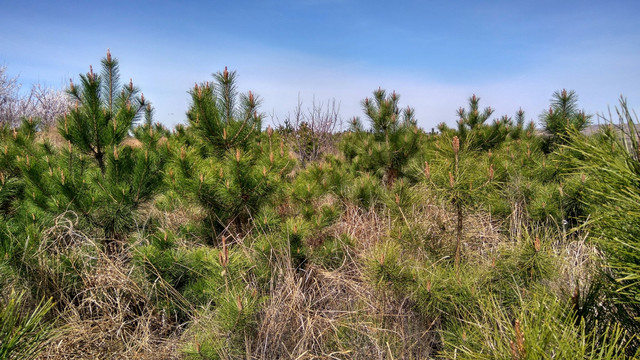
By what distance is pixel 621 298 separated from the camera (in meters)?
1.22

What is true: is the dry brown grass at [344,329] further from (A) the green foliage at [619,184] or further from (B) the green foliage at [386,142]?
(B) the green foliage at [386,142]

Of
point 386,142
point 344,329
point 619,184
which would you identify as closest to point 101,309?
point 344,329

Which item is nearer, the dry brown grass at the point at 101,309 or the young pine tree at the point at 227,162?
the dry brown grass at the point at 101,309

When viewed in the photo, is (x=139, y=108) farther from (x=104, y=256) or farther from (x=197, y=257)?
(x=197, y=257)

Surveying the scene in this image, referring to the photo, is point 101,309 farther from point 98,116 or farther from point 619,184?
point 619,184

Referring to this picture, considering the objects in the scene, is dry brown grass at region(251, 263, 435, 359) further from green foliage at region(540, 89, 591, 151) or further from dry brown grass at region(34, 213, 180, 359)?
green foliage at region(540, 89, 591, 151)

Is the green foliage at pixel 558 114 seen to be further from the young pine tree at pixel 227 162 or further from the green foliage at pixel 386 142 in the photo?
the young pine tree at pixel 227 162

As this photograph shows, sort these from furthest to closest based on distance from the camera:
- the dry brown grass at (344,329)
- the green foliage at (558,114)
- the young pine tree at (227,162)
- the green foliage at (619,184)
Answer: the green foliage at (558,114), the young pine tree at (227,162), the dry brown grass at (344,329), the green foliage at (619,184)

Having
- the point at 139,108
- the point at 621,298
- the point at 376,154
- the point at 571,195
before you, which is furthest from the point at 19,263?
the point at 571,195

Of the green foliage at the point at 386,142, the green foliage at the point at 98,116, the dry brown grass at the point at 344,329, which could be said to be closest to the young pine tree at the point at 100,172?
the green foliage at the point at 98,116

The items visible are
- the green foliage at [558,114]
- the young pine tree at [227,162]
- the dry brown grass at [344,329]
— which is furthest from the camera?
the green foliage at [558,114]

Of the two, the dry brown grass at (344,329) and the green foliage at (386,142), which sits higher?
the green foliage at (386,142)

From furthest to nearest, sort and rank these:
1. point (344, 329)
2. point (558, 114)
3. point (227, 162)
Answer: point (558, 114) < point (227, 162) < point (344, 329)

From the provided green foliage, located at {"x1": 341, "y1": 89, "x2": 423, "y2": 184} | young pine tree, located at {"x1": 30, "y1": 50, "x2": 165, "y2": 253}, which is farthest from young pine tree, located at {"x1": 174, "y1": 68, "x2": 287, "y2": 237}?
green foliage, located at {"x1": 341, "y1": 89, "x2": 423, "y2": 184}
